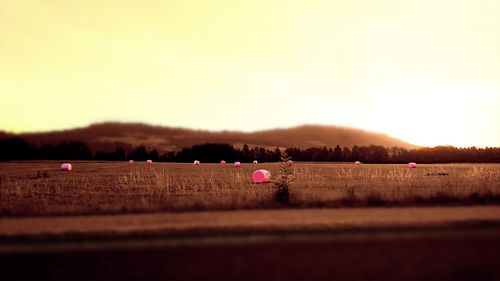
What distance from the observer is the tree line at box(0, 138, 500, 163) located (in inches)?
3932

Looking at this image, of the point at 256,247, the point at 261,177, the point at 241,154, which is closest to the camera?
the point at 256,247

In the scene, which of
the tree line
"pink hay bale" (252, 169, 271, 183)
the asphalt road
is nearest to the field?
the asphalt road

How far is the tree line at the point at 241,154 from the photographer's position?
9988cm

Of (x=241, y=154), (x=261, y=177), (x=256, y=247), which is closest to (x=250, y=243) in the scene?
(x=256, y=247)

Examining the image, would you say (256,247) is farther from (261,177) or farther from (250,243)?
(261,177)

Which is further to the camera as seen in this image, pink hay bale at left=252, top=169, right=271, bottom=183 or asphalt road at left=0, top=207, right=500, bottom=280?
pink hay bale at left=252, top=169, right=271, bottom=183

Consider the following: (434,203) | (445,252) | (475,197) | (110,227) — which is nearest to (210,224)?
(110,227)

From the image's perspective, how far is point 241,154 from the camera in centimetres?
11362

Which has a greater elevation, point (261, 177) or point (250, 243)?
point (261, 177)

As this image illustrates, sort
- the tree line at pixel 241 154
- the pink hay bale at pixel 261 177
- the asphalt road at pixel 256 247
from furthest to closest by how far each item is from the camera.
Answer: the tree line at pixel 241 154
the pink hay bale at pixel 261 177
the asphalt road at pixel 256 247

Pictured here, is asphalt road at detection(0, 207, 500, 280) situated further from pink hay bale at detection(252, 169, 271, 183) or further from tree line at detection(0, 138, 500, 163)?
tree line at detection(0, 138, 500, 163)

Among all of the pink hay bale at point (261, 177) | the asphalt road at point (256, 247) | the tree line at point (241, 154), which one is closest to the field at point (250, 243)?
the asphalt road at point (256, 247)

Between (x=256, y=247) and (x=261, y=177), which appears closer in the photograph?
(x=256, y=247)

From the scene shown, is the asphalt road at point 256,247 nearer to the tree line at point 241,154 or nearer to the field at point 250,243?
the field at point 250,243
